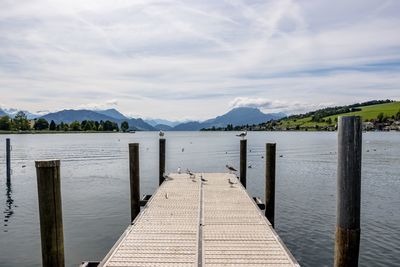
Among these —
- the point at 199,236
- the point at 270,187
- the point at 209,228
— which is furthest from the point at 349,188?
the point at 270,187

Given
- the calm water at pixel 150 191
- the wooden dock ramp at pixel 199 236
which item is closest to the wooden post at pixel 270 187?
the wooden dock ramp at pixel 199 236

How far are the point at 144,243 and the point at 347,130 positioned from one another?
6178 mm

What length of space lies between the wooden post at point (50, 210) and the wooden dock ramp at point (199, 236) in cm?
128

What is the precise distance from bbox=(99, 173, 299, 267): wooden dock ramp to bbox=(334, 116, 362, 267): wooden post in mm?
1848

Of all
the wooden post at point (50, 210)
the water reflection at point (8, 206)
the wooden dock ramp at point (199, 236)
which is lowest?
the water reflection at point (8, 206)

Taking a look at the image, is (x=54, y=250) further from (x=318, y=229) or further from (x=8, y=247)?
(x=318, y=229)

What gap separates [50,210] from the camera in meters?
7.77

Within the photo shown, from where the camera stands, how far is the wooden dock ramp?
352 inches

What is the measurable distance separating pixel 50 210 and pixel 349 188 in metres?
6.04

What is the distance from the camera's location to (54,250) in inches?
309

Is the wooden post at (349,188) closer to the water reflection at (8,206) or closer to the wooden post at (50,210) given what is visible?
the wooden post at (50,210)

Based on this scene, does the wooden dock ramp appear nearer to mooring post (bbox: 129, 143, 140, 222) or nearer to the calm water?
mooring post (bbox: 129, 143, 140, 222)

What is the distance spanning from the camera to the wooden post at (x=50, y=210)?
25.1ft

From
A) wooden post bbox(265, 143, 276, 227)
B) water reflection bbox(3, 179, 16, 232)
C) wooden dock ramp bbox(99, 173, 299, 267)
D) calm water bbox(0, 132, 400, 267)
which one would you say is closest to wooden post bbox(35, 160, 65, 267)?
wooden dock ramp bbox(99, 173, 299, 267)
